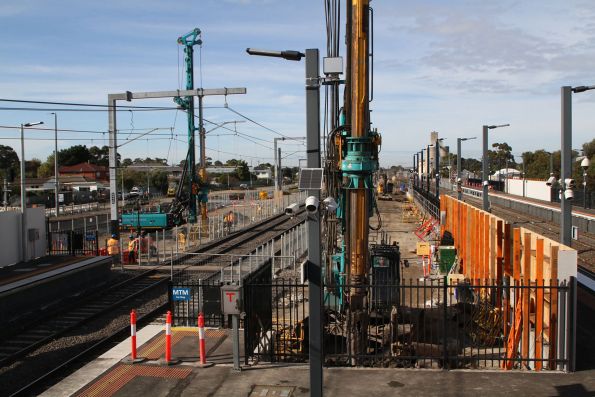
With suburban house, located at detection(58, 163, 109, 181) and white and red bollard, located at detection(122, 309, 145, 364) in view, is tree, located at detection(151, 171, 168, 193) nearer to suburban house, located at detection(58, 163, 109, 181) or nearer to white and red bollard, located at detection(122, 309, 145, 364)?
suburban house, located at detection(58, 163, 109, 181)

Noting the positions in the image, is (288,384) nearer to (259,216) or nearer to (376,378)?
(376,378)

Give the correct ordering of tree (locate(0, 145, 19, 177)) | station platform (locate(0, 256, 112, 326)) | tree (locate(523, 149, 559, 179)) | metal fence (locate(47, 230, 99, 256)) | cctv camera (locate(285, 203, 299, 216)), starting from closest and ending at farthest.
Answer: cctv camera (locate(285, 203, 299, 216))
station platform (locate(0, 256, 112, 326))
metal fence (locate(47, 230, 99, 256))
tree (locate(523, 149, 559, 179))
tree (locate(0, 145, 19, 177))

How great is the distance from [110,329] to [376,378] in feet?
27.8

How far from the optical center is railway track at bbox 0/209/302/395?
491 inches

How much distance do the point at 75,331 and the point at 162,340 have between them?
424cm

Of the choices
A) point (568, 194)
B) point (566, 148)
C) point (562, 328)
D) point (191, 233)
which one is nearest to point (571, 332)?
point (562, 328)

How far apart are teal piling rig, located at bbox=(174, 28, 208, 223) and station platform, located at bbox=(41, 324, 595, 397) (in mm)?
33065

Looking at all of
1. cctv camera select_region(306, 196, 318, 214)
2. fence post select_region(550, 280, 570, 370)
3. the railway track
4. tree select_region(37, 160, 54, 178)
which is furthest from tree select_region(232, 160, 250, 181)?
cctv camera select_region(306, 196, 318, 214)

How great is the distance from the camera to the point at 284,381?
10.4 m

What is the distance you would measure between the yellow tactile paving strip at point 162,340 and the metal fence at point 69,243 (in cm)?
1546

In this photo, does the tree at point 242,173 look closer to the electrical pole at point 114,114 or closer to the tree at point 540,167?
the tree at point 540,167

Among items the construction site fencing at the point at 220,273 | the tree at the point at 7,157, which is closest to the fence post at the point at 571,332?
the construction site fencing at the point at 220,273

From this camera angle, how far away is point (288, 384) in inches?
405

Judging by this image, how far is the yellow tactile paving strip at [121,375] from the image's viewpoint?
10.1m
